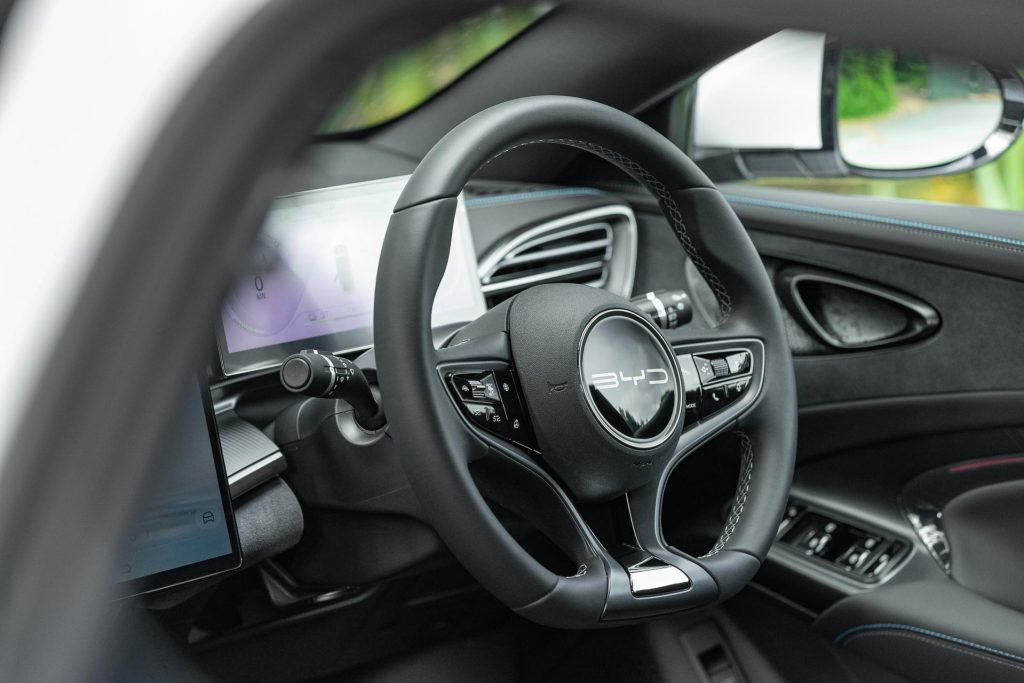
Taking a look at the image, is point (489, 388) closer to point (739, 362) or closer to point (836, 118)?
point (739, 362)

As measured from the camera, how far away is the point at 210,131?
436 millimetres

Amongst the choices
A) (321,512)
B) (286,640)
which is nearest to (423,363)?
(321,512)

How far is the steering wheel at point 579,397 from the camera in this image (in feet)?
3.19

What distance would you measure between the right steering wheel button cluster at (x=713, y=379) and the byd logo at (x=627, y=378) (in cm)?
7

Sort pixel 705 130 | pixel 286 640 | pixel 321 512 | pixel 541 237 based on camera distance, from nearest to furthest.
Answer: pixel 321 512
pixel 286 640
pixel 541 237
pixel 705 130

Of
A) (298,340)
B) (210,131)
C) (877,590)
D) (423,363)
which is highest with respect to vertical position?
(210,131)

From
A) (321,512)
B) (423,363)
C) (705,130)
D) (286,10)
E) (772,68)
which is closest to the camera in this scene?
(286,10)

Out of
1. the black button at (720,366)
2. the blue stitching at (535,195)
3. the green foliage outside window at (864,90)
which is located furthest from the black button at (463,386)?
the green foliage outside window at (864,90)

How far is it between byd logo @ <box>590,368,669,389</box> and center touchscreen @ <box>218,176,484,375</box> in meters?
0.39

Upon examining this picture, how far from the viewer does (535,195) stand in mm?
1773

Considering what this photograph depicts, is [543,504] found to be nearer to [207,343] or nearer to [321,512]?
[321,512]

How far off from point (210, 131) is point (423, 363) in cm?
54

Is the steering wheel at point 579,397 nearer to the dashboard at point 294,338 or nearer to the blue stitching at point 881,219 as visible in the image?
the dashboard at point 294,338

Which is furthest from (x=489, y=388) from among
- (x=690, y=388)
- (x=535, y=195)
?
(x=535, y=195)
